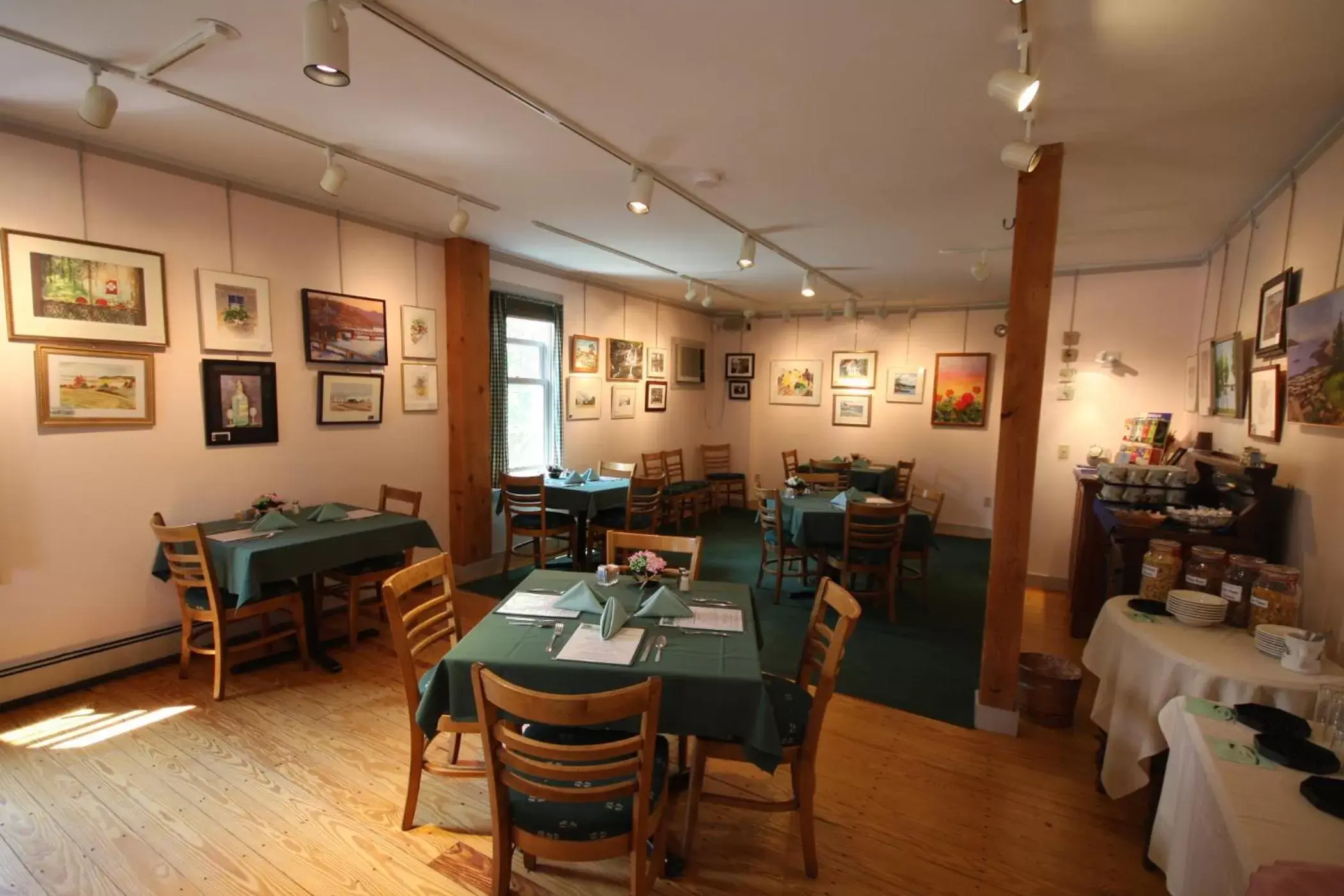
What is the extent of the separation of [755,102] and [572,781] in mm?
2487

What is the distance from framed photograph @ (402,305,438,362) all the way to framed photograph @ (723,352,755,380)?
4.75 m

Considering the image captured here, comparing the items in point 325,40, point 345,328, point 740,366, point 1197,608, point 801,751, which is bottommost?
point 801,751

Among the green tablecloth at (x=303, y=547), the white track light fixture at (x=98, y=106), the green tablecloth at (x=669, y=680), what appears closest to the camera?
the green tablecloth at (x=669, y=680)

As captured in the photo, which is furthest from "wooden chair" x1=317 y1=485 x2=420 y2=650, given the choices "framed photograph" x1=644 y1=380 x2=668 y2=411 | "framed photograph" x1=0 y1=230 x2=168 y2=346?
"framed photograph" x1=644 y1=380 x2=668 y2=411

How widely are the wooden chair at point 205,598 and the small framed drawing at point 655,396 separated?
4.58 m

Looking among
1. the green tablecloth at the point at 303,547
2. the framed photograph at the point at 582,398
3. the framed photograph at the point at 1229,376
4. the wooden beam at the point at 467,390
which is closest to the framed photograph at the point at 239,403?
the green tablecloth at the point at 303,547

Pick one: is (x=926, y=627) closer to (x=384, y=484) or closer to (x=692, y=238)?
(x=692, y=238)

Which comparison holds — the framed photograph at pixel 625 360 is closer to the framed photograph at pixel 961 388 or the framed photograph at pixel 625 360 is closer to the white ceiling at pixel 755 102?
the white ceiling at pixel 755 102

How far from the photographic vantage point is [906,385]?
24.4 feet

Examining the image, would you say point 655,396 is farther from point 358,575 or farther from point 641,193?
point 641,193

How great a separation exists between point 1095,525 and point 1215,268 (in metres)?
2.13

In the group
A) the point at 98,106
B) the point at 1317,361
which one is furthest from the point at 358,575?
the point at 1317,361

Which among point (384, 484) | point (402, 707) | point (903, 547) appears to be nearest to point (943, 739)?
point (903, 547)

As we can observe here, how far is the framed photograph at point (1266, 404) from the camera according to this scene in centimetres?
281
